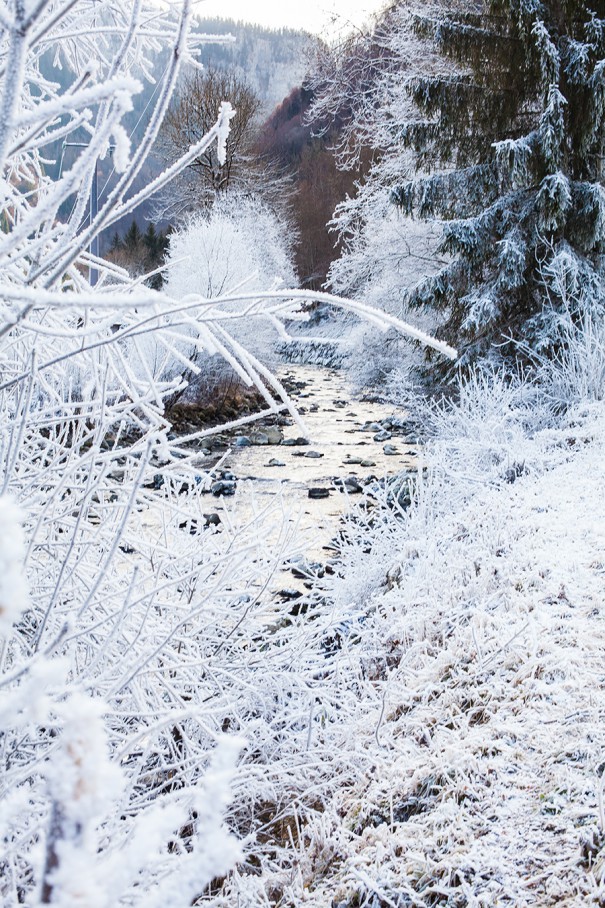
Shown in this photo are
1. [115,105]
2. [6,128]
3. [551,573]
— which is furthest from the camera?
[551,573]

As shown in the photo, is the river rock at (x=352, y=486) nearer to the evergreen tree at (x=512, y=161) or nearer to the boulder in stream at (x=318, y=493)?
the boulder in stream at (x=318, y=493)

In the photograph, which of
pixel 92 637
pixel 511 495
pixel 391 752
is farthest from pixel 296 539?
pixel 511 495

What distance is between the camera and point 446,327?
9188mm

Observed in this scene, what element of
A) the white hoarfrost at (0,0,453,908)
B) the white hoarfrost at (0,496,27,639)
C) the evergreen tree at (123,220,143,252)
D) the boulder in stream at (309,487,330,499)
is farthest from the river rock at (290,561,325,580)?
the evergreen tree at (123,220,143,252)

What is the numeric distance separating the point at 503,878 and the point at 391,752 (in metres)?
0.75

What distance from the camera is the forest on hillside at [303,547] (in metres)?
0.95

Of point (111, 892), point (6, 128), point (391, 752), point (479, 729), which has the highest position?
point (6, 128)

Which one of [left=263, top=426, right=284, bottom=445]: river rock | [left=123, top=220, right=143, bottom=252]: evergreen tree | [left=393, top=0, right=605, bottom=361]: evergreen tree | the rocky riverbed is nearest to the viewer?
the rocky riverbed

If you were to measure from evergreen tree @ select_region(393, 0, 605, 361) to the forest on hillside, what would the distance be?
0.05 m

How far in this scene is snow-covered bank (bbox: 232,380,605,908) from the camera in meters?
1.74

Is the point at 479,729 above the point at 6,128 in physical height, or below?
below

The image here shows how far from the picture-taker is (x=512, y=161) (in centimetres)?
800

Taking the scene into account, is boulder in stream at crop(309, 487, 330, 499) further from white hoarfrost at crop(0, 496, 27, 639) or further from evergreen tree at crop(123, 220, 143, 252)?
evergreen tree at crop(123, 220, 143, 252)

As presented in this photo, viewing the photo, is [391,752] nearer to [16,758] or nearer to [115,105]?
[16,758]
